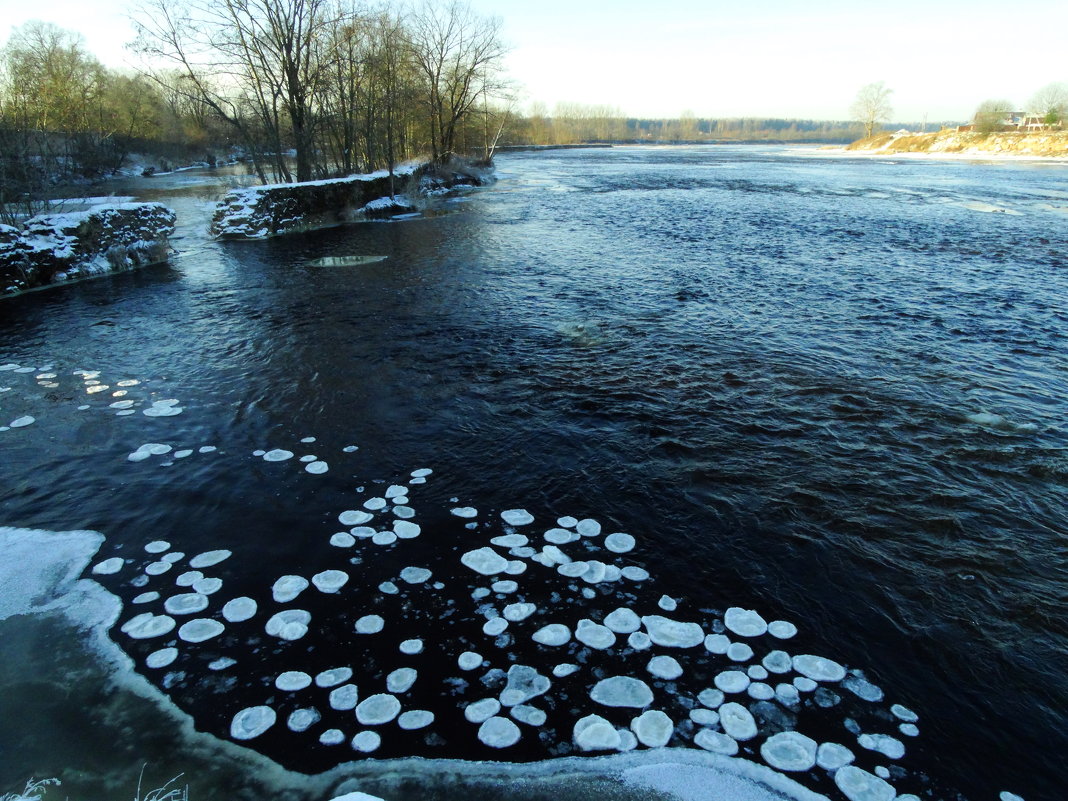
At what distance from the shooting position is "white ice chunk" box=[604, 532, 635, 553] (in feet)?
17.6

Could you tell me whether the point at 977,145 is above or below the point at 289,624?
above

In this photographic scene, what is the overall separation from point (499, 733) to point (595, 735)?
1.98 ft

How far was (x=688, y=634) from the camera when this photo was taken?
4406 mm

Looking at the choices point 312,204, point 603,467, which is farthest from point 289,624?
point 312,204

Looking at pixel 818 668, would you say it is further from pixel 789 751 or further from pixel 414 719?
pixel 414 719

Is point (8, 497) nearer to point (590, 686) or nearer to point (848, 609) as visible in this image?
point (590, 686)

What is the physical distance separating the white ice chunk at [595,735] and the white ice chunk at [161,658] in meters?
2.96

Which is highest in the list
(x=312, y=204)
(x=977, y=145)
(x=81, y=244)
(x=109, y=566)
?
(x=977, y=145)

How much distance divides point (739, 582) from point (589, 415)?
353cm

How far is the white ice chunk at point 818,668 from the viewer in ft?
13.2

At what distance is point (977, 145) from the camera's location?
78.4m

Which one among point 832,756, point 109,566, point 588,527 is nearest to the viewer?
point 832,756

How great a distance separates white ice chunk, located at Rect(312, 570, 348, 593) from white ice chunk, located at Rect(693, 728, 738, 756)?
3.03 metres

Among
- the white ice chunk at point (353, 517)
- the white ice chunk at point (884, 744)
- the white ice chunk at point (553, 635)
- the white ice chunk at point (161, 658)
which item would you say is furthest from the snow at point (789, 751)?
the white ice chunk at point (161, 658)
